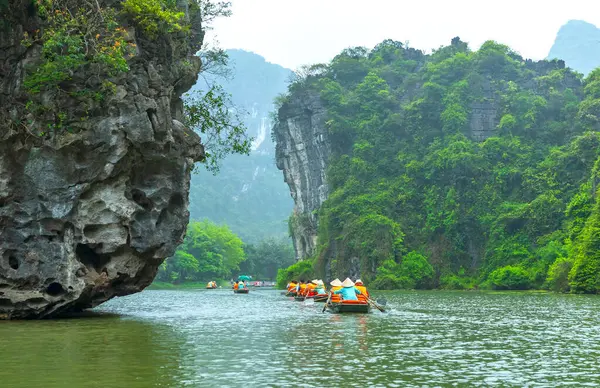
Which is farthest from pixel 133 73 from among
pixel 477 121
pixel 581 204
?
pixel 477 121

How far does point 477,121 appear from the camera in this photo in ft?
212

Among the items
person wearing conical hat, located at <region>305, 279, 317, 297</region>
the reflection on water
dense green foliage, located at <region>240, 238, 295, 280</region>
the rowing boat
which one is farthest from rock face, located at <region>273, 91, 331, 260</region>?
the reflection on water

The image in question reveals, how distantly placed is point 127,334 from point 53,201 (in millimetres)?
5454

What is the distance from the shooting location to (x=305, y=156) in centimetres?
6988

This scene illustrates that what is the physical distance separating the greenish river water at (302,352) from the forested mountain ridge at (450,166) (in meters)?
27.7

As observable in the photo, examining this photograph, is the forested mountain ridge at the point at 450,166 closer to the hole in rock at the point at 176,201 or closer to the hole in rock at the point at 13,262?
the hole in rock at the point at 176,201

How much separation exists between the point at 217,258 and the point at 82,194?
66515 mm

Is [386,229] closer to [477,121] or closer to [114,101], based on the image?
[477,121]

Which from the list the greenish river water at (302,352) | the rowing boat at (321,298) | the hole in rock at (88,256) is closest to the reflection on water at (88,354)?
the greenish river water at (302,352)

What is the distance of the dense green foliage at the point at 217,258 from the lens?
81.4m

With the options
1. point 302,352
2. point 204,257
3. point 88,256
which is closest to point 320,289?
point 88,256

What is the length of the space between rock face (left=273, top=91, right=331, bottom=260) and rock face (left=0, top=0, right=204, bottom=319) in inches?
1804

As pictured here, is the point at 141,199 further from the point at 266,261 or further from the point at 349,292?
the point at 266,261

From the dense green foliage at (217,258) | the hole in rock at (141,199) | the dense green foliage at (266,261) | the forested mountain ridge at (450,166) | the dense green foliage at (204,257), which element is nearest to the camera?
the hole in rock at (141,199)
